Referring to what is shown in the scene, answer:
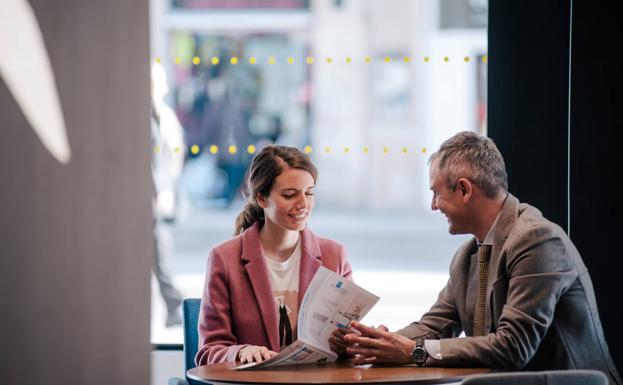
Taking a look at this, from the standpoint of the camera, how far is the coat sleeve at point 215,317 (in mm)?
3220

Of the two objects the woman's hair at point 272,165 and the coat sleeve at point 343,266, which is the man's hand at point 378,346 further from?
the woman's hair at point 272,165

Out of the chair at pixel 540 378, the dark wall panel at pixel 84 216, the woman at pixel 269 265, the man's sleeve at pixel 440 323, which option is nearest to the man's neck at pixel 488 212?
the man's sleeve at pixel 440 323

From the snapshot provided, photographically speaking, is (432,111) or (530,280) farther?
(432,111)

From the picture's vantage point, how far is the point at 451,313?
10.7 feet

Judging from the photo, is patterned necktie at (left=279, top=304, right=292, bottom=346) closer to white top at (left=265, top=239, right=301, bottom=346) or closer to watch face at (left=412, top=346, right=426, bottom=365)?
white top at (left=265, top=239, right=301, bottom=346)

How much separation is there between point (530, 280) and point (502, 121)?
170 cm

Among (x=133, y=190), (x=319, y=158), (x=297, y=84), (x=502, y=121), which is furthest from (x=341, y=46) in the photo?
(x=133, y=190)

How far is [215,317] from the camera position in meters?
3.30

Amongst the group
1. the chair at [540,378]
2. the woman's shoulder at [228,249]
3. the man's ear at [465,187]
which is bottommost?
the chair at [540,378]

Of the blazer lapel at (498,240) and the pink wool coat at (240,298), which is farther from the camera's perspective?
the pink wool coat at (240,298)

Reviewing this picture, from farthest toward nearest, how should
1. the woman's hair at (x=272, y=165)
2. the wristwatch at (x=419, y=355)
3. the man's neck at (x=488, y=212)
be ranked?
the woman's hair at (x=272, y=165), the man's neck at (x=488, y=212), the wristwatch at (x=419, y=355)

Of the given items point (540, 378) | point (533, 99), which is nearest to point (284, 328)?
point (540, 378)

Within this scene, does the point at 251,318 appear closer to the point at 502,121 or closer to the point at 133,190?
the point at 133,190

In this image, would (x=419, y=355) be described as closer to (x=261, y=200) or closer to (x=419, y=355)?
(x=419, y=355)
